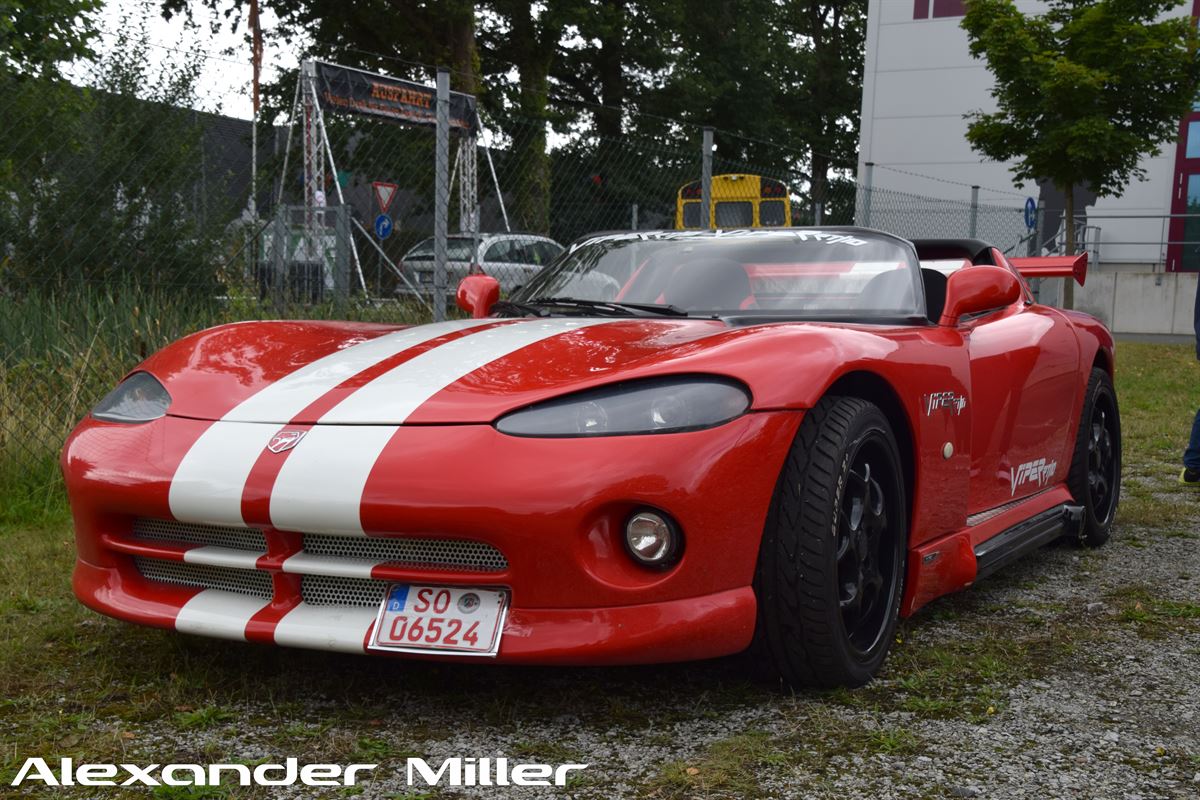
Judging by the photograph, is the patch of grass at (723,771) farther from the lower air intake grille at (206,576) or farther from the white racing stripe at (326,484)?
the lower air intake grille at (206,576)

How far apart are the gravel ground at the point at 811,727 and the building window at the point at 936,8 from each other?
25.1 meters

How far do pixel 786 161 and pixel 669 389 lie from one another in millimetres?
37359

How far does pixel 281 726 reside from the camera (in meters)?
2.58

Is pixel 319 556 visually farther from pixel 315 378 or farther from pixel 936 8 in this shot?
pixel 936 8

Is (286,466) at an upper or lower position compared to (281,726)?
upper

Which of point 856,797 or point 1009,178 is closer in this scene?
point 856,797

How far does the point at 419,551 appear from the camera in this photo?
2.58 m

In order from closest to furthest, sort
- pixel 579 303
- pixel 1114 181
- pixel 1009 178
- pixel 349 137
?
1. pixel 579 303
2. pixel 349 137
3. pixel 1114 181
4. pixel 1009 178

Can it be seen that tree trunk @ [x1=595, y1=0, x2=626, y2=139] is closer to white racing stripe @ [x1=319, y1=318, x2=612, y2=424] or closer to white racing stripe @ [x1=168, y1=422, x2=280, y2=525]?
white racing stripe @ [x1=319, y1=318, x2=612, y2=424]

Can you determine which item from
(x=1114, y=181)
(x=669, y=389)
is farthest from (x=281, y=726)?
(x=1114, y=181)

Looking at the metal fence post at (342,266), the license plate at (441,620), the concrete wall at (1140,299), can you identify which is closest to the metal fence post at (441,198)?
the metal fence post at (342,266)

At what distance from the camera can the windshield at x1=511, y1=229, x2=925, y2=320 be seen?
11.8 feet

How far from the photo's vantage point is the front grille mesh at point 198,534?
2.71 meters

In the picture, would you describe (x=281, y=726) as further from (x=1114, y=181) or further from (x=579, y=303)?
(x=1114, y=181)
